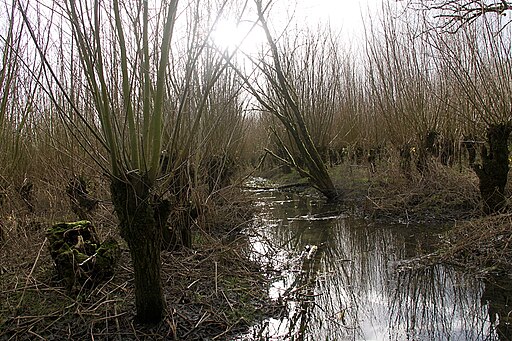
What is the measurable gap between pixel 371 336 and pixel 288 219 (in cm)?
548

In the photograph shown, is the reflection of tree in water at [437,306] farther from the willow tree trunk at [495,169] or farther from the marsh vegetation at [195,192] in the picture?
the willow tree trunk at [495,169]

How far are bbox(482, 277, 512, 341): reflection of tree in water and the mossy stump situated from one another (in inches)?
113

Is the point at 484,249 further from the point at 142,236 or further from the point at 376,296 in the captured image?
the point at 142,236

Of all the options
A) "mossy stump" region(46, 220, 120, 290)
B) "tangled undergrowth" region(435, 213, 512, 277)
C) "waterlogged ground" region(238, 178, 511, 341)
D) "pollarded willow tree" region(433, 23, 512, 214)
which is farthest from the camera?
"pollarded willow tree" region(433, 23, 512, 214)

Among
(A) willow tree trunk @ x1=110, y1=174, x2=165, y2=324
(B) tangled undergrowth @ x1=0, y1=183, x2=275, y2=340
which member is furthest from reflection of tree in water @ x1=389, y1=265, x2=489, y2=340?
(A) willow tree trunk @ x1=110, y1=174, x2=165, y2=324

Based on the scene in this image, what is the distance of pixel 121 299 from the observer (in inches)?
131

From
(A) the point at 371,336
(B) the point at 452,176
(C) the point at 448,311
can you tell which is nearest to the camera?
(A) the point at 371,336

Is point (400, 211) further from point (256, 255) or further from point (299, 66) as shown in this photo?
point (299, 66)

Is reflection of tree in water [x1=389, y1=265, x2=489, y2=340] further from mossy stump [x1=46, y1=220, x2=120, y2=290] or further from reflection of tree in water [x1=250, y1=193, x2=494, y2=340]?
mossy stump [x1=46, y1=220, x2=120, y2=290]

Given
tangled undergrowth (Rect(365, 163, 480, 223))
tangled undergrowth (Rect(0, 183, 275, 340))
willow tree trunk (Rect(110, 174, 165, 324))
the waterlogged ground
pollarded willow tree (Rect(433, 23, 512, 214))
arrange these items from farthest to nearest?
tangled undergrowth (Rect(365, 163, 480, 223))
pollarded willow tree (Rect(433, 23, 512, 214))
the waterlogged ground
tangled undergrowth (Rect(0, 183, 275, 340))
willow tree trunk (Rect(110, 174, 165, 324))

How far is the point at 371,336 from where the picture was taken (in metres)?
3.20

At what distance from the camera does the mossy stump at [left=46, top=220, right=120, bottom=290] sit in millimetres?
3484

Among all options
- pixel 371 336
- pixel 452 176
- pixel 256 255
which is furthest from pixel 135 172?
pixel 452 176

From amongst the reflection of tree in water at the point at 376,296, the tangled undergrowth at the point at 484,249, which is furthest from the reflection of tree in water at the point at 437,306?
the tangled undergrowth at the point at 484,249
